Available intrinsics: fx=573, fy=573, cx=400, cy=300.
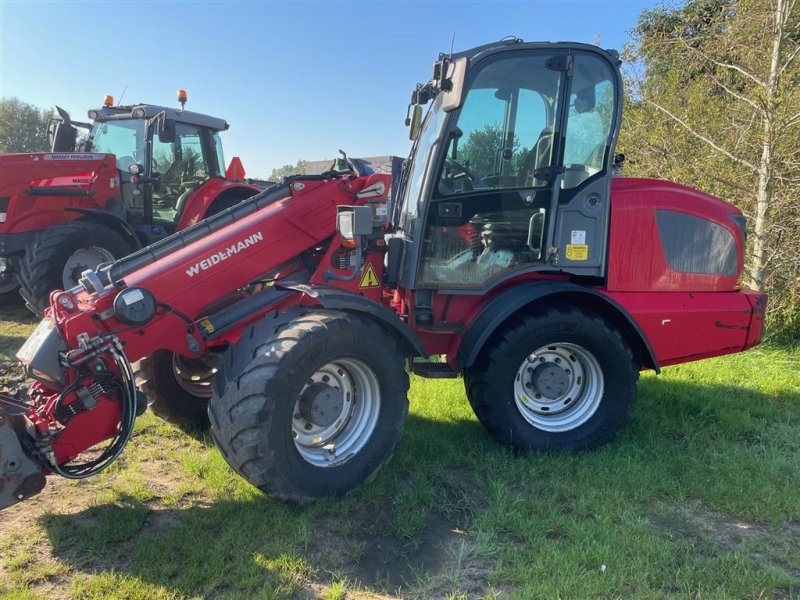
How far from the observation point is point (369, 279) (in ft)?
12.4

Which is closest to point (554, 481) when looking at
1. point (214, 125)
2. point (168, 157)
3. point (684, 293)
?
point (684, 293)

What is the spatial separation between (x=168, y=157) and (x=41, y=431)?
6.29m

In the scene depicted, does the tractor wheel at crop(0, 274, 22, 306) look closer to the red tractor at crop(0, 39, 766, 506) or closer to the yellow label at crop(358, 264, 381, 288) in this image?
the red tractor at crop(0, 39, 766, 506)

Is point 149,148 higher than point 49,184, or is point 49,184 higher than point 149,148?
point 149,148

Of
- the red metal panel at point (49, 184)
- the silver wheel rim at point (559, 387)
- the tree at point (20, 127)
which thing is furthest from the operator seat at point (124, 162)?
the tree at point (20, 127)

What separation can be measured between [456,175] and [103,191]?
233 inches

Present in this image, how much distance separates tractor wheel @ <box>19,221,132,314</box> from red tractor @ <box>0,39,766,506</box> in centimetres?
380

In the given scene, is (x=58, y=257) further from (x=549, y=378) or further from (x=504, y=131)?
(x=549, y=378)

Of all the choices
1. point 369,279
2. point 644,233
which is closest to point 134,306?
point 369,279

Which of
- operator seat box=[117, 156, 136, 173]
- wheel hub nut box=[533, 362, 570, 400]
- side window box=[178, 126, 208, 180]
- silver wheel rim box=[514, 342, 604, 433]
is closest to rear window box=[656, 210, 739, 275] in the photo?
silver wheel rim box=[514, 342, 604, 433]

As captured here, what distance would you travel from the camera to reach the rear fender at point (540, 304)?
354cm

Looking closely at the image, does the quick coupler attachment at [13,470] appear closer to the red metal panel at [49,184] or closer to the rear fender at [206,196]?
the red metal panel at [49,184]

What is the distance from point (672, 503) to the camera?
3279mm

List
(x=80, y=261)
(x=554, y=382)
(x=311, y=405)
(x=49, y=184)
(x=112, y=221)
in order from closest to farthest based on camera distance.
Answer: (x=311, y=405)
(x=554, y=382)
(x=80, y=261)
(x=49, y=184)
(x=112, y=221)
